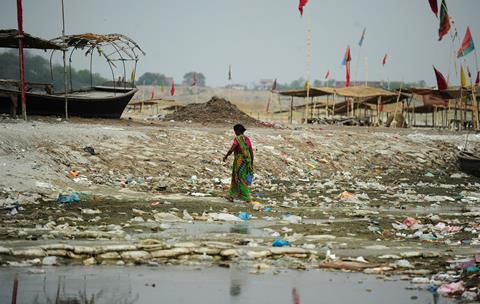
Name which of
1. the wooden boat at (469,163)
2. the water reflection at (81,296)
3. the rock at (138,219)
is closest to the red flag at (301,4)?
the wooden boat at (469,163)

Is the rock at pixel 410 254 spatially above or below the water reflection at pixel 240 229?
above

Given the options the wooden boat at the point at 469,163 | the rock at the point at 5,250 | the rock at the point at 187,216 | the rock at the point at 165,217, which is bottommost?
the wooden boat at the point at 469,163

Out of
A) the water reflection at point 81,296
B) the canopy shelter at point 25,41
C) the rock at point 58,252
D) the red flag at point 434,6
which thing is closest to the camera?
the water reflection at point 81,296

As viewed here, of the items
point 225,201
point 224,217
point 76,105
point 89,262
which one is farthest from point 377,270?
point 76,105

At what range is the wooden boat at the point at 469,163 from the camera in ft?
54.5

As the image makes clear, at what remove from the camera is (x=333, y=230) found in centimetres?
860

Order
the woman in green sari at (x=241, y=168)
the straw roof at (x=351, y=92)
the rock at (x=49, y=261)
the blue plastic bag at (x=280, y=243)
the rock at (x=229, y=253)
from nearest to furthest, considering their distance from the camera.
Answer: the rock at (x=49, y=261)
the rock at (x=229, y=253)
the blue plastic bag at (x=280, y=243)
the woman in green sari at (x=241, y=168)
the straw roof at (x=351, y=92)

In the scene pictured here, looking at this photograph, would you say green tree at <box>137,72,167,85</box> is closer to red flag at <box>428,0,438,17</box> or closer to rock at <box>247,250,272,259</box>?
red flag at <box>428,0,438,17</box>

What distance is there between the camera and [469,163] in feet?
55.4

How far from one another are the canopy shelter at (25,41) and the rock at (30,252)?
915cm

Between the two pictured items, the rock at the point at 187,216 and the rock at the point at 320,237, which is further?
the rock at the point at 187,216

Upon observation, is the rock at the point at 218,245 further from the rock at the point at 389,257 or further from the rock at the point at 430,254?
the rock at the point at 430,254

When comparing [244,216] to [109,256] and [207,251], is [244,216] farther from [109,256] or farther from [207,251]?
[109,256]

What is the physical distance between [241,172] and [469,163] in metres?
8.08
